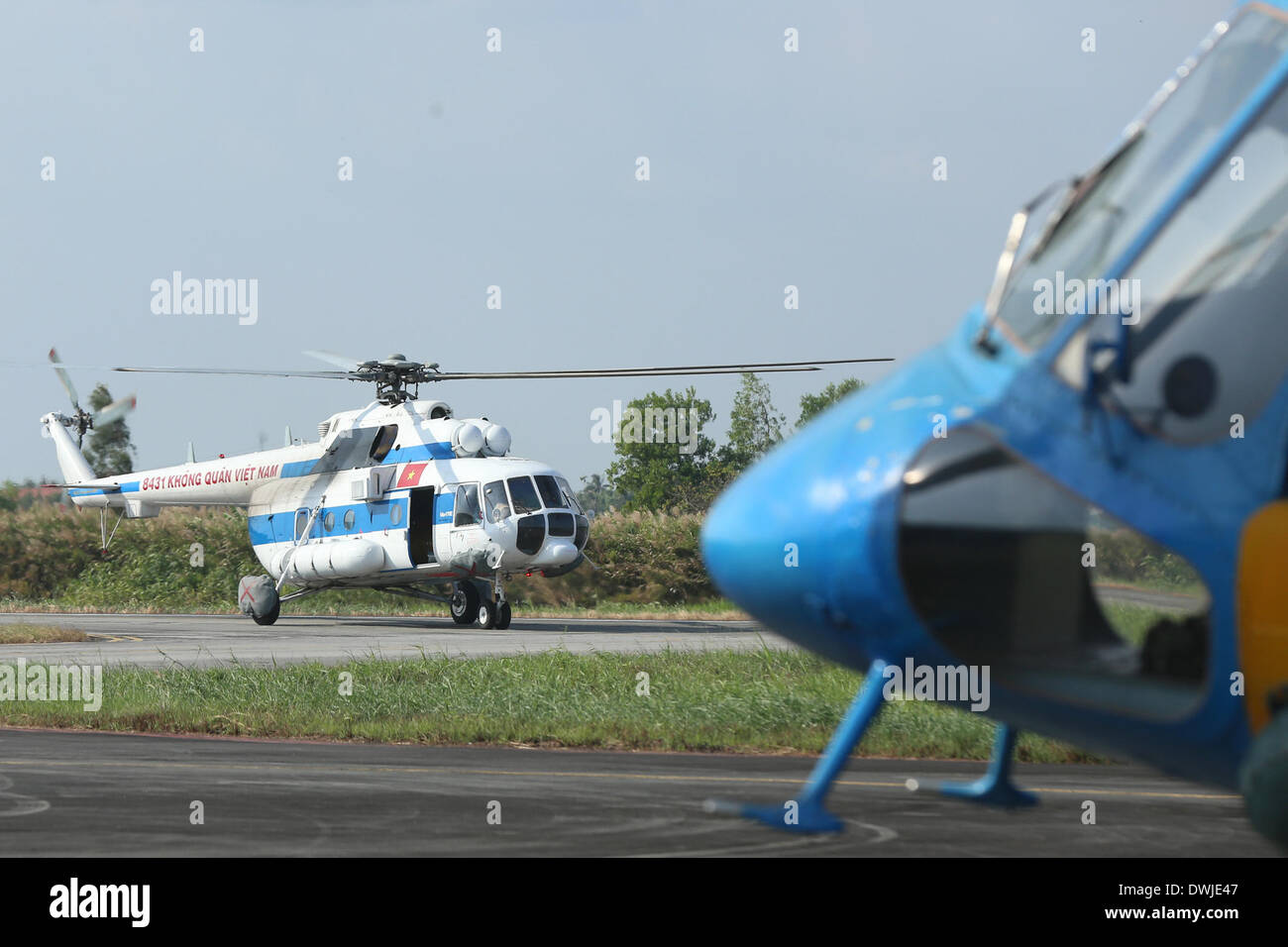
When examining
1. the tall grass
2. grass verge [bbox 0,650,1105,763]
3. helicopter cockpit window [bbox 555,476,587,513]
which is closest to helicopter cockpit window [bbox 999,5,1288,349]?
grass verge [bbox 0,650,1105,763]

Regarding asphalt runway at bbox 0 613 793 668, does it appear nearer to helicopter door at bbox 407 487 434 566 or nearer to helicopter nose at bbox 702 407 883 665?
helicopter door at bbox 407 487 434 566

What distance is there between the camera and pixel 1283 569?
4.22 metres

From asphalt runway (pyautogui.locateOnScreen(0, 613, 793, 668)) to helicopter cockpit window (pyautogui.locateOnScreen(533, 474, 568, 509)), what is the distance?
100 inches

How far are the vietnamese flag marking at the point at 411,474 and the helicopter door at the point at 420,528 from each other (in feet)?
0.55

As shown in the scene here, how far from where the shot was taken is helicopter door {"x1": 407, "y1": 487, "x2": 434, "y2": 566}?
27.8 meters

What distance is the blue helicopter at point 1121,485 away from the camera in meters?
4.31

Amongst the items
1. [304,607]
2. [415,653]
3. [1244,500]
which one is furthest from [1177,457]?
[304,607]

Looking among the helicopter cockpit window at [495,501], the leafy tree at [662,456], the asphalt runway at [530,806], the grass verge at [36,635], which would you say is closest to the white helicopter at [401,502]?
the helicopter cockpit window at [495,501]

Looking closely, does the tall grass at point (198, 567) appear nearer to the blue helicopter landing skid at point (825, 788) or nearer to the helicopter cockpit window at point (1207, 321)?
the blue helicopter landing skid at point (825, 788)

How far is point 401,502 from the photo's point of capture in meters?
28.1

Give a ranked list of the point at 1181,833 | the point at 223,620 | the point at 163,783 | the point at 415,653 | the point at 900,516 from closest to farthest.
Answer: the point at 900,516 < the point at 1181,833 < the point at 163,783 < the point at 415,653 < the point at 223,620
